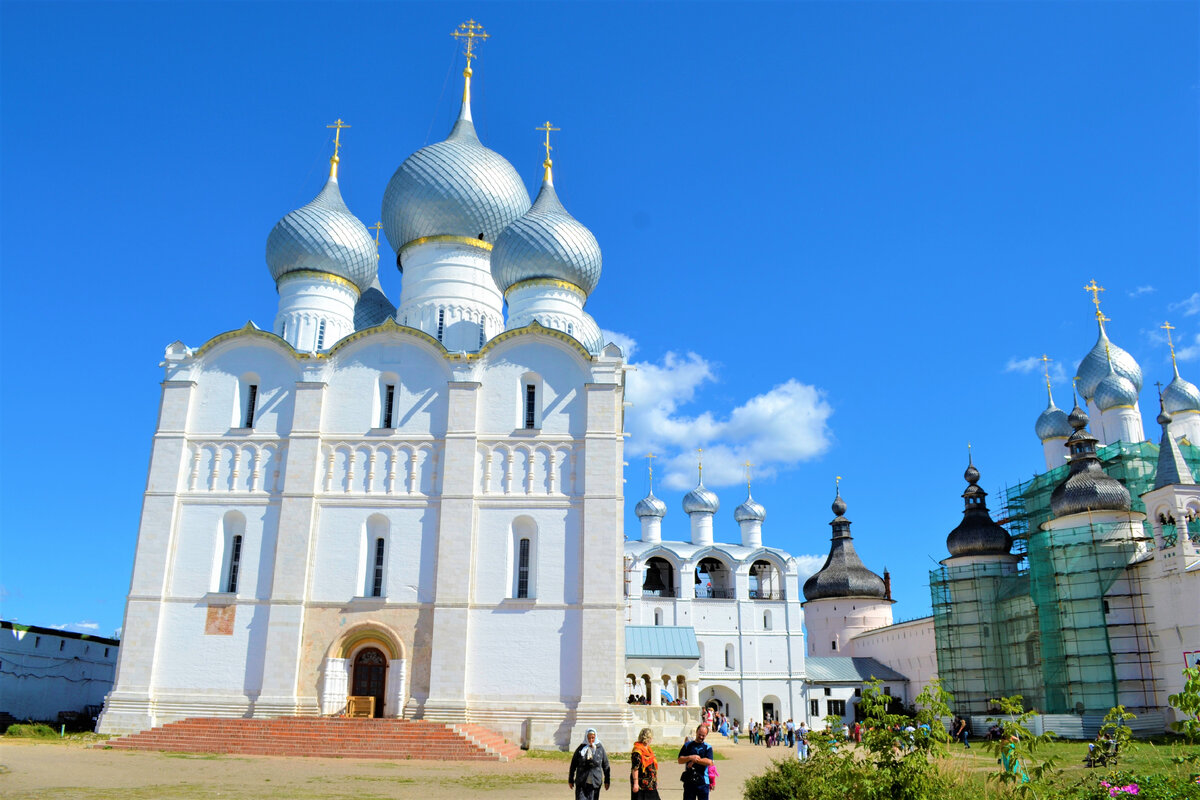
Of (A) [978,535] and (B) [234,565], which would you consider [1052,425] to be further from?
(B) [234,565]

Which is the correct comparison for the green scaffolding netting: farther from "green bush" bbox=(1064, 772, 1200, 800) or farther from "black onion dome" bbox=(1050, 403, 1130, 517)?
"green bush" bbox=(1064, 772, 1200, 800)

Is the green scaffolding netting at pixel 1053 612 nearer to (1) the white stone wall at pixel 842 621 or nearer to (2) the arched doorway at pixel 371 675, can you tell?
(1) the white stone wall at pixel 842 621

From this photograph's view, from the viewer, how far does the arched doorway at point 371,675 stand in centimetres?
2020

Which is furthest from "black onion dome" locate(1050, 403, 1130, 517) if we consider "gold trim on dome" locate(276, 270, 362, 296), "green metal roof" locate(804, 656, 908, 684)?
"gold trim on dome" locate(276, 270, 362, 296)

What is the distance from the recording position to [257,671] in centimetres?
1978

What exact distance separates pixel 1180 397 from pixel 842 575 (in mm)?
18930

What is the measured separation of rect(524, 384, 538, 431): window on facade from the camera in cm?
2188

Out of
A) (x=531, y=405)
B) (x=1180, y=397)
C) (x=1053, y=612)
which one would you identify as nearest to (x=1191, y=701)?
(x=531, y=405)

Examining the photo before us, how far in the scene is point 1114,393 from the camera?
35.4 metres

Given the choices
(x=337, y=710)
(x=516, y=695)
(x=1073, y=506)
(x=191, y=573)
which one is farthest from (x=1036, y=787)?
(x=1073, y=506)

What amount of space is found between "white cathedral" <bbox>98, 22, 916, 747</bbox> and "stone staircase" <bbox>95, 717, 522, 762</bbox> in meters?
0.91

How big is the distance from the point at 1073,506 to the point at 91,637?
29863 millimetres

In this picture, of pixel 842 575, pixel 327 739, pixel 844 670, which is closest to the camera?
pixel 327 739

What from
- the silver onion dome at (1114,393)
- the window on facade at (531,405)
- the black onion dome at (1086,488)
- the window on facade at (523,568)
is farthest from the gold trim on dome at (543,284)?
the silver onion dome at (1114,393)
